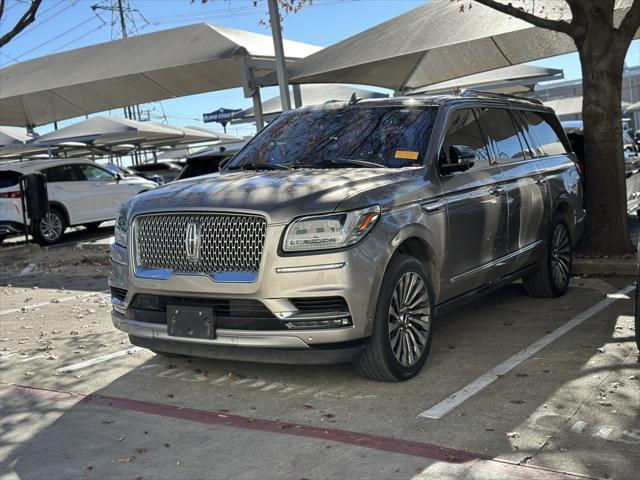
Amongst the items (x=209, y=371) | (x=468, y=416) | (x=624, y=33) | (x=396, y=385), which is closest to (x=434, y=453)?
(x=468, y=416)

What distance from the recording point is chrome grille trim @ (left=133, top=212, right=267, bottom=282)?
4672 millimetres

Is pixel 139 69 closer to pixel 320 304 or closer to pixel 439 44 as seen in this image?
pixel 439 44

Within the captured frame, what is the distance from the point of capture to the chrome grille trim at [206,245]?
4672 mm

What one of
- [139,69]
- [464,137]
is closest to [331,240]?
[464,137]

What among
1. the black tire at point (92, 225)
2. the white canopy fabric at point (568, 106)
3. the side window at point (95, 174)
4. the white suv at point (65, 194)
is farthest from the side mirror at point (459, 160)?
the white canopy fabric at point (568, 106)

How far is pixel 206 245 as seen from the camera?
4805 millimetres

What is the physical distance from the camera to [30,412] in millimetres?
4887

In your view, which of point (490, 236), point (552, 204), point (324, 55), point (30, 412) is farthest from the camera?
point (324, 55)

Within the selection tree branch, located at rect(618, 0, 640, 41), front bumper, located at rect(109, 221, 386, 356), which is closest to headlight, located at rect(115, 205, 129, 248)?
front bumper, located at rect(109, 221, 386, 356)

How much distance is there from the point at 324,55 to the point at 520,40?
3147mm

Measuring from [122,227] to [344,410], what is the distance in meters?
2.07

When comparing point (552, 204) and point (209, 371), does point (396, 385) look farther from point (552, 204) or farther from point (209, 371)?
point (552, 204)

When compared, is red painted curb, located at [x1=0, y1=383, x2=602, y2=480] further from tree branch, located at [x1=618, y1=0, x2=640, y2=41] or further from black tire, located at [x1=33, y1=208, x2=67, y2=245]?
black tire, located at [x1=33, y1=208, x2=67, y2=245]

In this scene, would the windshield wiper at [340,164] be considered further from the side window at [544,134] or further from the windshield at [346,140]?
the side window at [544,134]
